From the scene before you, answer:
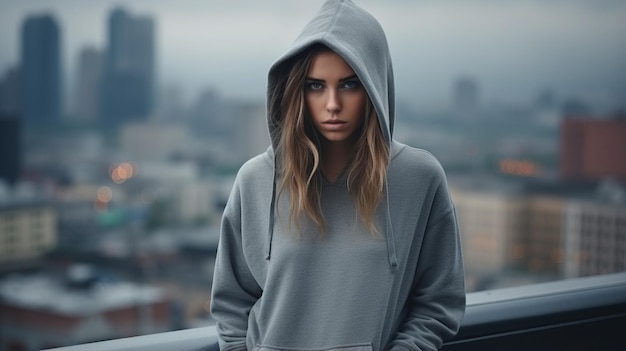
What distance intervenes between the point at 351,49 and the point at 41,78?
81.5 ft

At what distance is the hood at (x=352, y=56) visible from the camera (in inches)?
43.4

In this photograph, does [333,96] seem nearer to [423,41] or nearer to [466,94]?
[466,94]

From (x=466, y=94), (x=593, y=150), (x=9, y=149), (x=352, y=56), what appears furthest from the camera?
(x=466, y=94)

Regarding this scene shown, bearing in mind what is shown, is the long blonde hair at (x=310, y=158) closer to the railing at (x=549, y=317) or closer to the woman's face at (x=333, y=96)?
the woman's face at (x=333, y=96)

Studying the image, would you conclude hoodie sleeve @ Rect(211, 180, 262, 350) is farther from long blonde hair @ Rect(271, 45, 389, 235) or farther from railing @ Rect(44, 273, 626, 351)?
railing @ Rect(44, 273, 626, 351)

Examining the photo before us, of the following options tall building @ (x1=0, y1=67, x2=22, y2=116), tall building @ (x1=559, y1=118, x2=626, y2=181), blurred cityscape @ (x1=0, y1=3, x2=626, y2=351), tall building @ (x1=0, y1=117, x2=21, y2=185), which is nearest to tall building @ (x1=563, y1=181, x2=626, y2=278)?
blurred cityscape @ (x1=0, y1=3, x2=626, y2=351)

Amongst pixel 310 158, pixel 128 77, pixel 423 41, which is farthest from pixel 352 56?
pixel 423 41

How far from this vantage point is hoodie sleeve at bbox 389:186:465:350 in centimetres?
122

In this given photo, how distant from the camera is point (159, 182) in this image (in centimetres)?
2327

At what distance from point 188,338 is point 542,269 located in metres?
23.1

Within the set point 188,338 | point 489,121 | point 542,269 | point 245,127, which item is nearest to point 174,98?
point 245,127

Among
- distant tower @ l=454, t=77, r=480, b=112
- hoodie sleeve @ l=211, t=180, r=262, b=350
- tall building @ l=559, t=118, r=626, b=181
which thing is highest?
hoodie sleeve @ l=211, t=180, r=262, b=350

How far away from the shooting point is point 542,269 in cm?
2339

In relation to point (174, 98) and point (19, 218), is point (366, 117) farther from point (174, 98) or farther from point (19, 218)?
point (174, 98)
